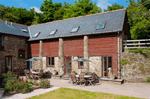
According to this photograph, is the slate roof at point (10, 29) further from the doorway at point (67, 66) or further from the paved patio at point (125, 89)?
the paved patio at point (125, 89)

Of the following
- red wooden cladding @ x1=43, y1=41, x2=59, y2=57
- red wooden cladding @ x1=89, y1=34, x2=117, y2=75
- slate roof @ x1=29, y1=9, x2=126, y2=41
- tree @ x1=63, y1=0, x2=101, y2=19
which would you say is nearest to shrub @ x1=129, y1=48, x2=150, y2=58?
red wooden cladding @ x1=89, y1=34, x2=117, y2=75

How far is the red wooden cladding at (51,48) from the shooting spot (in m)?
17.0

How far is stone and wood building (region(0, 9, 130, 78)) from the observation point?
13.4m

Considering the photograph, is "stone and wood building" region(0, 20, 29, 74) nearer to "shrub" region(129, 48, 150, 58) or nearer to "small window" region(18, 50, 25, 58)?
"small window" region(18, 50, 25, 58)

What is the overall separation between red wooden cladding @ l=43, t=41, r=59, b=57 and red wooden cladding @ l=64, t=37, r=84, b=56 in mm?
1413

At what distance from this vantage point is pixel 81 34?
14.8 meters

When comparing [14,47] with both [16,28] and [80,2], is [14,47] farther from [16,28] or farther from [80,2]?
[80,2]

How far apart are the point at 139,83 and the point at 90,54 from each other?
564 cm

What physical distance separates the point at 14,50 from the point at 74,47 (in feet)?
28.2

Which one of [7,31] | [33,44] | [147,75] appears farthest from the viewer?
[33,44]

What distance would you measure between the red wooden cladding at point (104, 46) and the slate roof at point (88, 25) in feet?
2.37

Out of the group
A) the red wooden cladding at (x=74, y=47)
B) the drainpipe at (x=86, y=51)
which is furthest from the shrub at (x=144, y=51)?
the red wooden cladding at (x=74, y=47)

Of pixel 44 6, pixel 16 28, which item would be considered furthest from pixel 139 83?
pixel 44 6

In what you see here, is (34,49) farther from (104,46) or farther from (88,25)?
(104,46)
